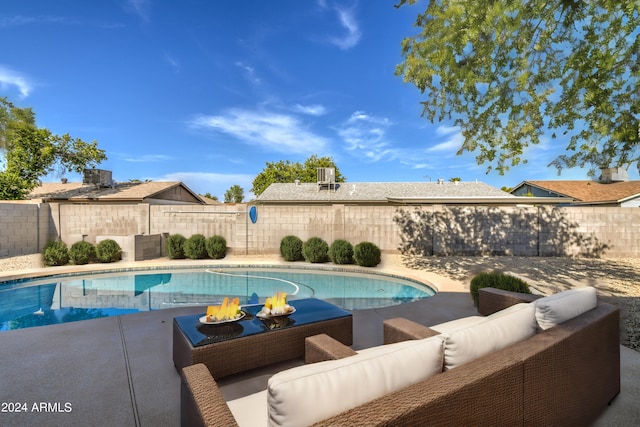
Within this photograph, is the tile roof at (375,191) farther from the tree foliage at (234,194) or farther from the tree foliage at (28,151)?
the tree foliage at (234,194)

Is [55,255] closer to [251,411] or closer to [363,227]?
[363,227]

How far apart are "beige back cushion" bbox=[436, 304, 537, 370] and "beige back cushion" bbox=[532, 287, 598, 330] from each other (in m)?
0.08

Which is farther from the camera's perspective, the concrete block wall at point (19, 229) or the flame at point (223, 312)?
the concrete block wall at point (19, 229)

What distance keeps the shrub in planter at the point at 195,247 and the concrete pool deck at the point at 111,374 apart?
665cm

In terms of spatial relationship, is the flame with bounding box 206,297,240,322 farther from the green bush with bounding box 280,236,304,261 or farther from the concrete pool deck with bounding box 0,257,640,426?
the green bush with bounding box 280,236,304,261

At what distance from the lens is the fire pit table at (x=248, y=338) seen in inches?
110

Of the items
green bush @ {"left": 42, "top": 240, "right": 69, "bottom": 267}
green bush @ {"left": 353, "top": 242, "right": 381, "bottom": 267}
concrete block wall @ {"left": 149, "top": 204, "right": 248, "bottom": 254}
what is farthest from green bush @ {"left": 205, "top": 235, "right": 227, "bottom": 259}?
green bush @ {"left": 353, "top": 242, "right": 381, "bottom": 267}

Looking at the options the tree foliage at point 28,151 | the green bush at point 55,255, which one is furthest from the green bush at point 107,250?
the tree foliage at point 28,151

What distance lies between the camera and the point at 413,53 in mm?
6176

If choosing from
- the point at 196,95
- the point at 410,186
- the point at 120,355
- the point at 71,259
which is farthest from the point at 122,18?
the point at 410,186

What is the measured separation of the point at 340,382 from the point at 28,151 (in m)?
28.7

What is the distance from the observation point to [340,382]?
1.26 m

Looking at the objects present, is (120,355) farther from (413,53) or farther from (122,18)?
(122,18)

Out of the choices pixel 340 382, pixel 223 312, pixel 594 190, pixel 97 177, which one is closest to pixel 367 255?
pixel 223 312
